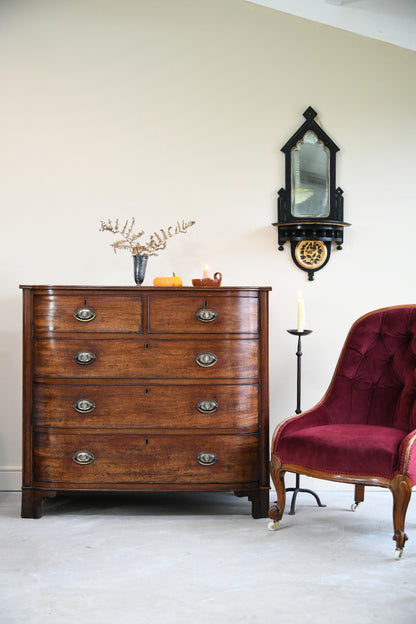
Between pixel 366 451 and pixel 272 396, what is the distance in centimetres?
122

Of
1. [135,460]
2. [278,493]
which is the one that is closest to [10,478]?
[135,460]

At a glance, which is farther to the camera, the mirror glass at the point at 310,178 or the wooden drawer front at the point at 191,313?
the mirror glass at the point at 310,178

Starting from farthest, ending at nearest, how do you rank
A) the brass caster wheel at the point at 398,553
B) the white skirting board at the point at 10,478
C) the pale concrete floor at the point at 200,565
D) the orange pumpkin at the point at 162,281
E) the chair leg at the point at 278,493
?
the white skirting board at the point at 10,478 < the orange pumpkin at the point at 162,281 < the chair leg at the point at 278,493 < the brass caster wheel at the point at 398,553 < the pale concrete floor at the point at 200,565

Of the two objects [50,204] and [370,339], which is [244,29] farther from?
[370,339]

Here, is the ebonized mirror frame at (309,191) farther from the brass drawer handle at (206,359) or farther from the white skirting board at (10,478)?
the white skirting board at (10,478)

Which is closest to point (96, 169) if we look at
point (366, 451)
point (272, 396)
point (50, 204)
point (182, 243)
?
point (50, 204)

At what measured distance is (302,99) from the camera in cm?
427

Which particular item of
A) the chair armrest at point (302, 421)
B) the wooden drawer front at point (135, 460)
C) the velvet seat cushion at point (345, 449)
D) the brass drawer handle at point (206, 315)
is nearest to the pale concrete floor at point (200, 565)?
the wooden drawer front at point (135, 460)

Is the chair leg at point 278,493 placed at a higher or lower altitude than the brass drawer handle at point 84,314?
lower

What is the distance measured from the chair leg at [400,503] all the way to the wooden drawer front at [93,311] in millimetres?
1421

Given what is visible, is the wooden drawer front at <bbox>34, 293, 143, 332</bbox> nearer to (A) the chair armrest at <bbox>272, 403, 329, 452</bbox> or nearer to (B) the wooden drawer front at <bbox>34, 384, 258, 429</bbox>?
(B) the wooden drawer front at <bbox>34, 384, 258, 429</bbox>

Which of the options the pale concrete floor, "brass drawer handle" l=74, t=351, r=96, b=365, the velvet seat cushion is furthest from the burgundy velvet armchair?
"brass drawer handle" l=74, t=351, r=96, b=365

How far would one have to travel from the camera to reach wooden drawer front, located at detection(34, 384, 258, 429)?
11.7 ft

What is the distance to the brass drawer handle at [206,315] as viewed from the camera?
357cm
